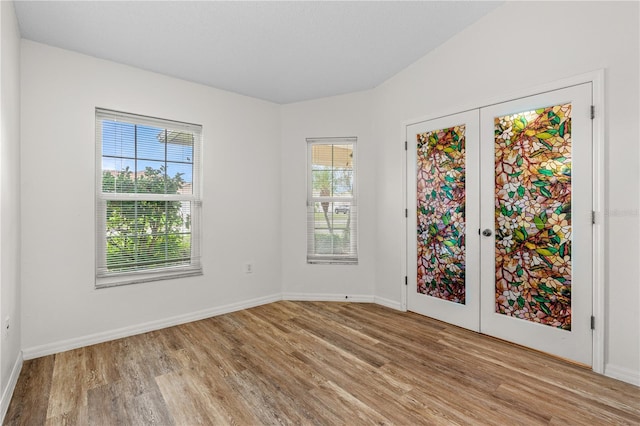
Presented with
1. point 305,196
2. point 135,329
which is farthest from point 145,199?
point 305,196

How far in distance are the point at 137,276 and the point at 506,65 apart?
391 centimetres

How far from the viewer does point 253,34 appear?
8.39ft

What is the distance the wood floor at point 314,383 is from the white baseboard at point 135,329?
0.29ft

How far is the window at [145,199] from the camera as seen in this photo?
280 cm

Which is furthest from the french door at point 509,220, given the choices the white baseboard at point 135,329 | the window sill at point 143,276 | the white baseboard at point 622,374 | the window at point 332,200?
the window sill at point 143,276

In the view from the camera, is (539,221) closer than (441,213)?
Yes

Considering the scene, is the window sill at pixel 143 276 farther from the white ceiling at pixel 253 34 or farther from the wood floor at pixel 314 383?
the white ceiling at pixel 253 34

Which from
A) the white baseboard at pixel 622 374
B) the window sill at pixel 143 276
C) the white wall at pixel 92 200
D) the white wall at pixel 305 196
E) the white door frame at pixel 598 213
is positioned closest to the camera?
the white baseboard at pixel 622 374

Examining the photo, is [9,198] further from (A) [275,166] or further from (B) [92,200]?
(A) [275,166]

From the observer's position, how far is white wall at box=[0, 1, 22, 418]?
180cm

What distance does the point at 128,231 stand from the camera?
2916 millimetres

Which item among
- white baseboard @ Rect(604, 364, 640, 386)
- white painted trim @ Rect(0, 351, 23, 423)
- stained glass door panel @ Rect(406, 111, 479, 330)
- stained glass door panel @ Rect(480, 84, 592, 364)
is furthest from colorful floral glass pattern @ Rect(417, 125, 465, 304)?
white painted trim @ Rect(0, 351, 23, 423)

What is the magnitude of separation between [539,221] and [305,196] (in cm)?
247

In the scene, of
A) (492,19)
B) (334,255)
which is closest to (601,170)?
(492,19)
